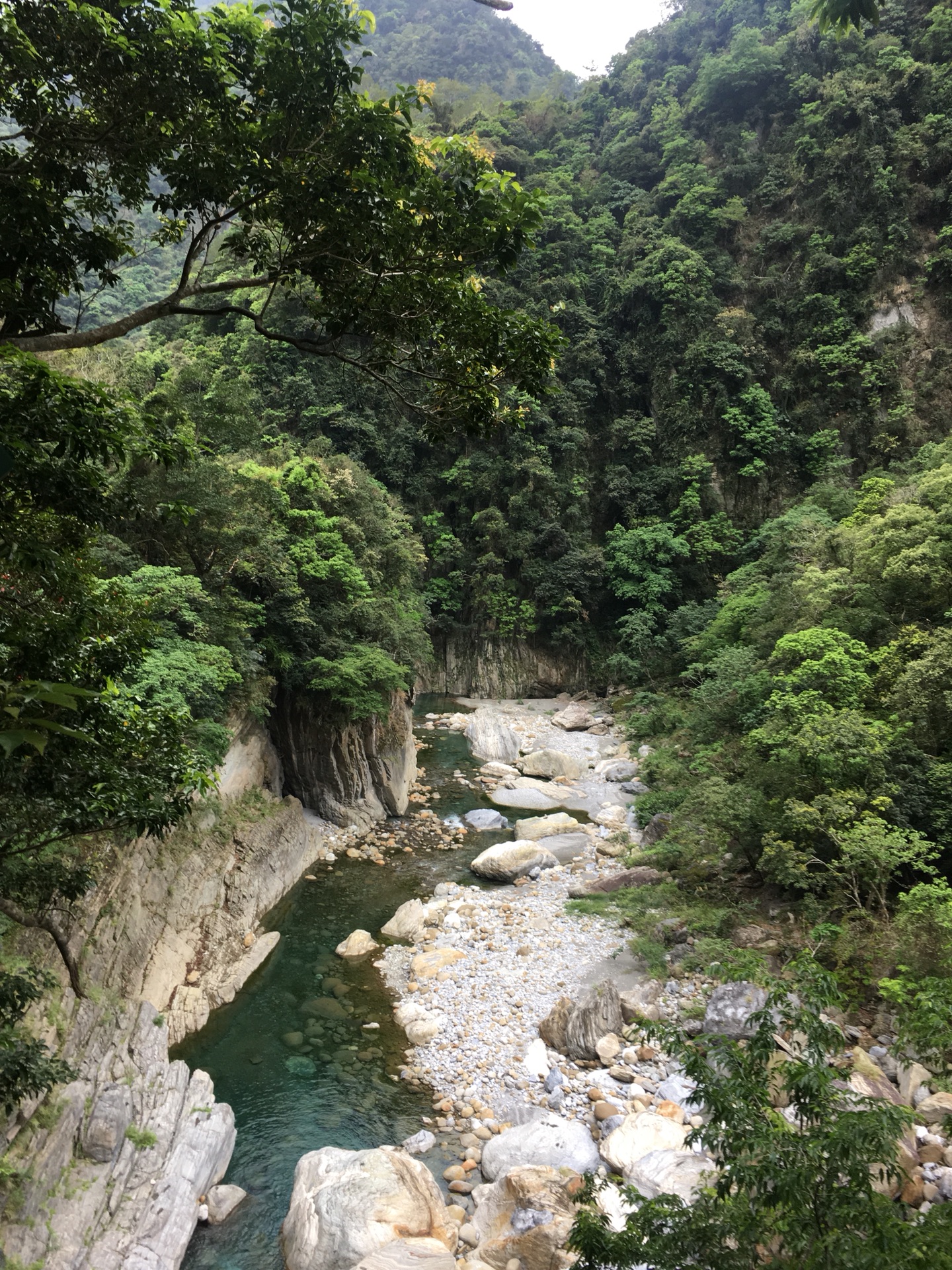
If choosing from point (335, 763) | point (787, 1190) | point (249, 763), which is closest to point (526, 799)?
point (335, 763)

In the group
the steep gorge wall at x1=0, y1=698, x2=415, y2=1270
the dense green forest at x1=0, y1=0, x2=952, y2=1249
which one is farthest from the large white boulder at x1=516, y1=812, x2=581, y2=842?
the steep gorge wall at x1=0, y1=698, x2=415, y2=1270

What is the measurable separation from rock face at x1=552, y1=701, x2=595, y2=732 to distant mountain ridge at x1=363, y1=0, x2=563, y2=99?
4154 cm

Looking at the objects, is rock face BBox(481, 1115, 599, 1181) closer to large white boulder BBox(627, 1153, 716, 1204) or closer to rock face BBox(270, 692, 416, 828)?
large white boulder BBox(627, 1153, 716, 1204)

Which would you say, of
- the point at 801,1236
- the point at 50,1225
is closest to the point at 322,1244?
the point at 50,1225

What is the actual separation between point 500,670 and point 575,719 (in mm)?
4368

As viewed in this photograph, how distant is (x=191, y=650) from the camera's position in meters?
9.72

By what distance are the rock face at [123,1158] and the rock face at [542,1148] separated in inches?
109

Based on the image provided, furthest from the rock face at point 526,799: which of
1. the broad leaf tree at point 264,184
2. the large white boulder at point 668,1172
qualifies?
the broad leaf tree at point 264,184

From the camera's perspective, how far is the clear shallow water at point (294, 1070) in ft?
20.9

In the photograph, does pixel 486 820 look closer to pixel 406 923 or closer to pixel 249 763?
pixel 406 923

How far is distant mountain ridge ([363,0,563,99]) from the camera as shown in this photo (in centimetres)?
4581

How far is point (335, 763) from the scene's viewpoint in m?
14.4

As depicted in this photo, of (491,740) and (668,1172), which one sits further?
(491,740)

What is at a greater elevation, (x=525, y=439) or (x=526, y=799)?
(x=525, y=439)
